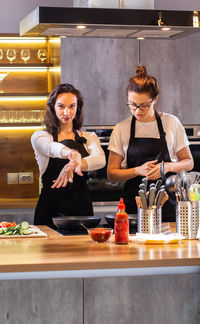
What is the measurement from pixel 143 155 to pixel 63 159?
1.79 feet

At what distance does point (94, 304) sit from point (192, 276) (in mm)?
434

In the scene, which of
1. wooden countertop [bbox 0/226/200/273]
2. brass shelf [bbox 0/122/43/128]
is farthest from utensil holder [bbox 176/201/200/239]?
brass shelf [bbox 0/122/43/128]

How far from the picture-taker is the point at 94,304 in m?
2.44

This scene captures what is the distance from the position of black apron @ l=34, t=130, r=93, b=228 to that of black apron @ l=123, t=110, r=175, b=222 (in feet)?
0.95

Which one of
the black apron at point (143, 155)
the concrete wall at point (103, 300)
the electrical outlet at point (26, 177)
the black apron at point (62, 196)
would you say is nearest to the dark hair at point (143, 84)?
the black apron at point (143, 155)

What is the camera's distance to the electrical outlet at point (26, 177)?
18.3ft

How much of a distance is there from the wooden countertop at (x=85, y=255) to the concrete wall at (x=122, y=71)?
7.14 ft

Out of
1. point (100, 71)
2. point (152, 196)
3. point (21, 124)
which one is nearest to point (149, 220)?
point (152, 196)

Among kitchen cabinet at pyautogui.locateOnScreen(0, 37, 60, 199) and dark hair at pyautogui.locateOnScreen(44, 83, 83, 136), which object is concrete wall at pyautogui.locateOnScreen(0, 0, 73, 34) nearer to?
kitchen cabinet at pyautogui.locateOnScreen(0, 37, 60, 199)

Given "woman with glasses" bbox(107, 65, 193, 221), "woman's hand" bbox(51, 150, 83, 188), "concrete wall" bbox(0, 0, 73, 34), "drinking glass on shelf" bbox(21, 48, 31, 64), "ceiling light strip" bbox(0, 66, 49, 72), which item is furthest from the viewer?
"ceiling light strip" bbox(0, 66, 49, 72)

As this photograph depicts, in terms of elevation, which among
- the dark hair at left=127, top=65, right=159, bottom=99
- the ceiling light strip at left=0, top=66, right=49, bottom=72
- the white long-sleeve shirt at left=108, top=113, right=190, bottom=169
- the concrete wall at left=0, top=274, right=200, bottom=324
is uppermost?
the ceiling light strip at left=0, top=66, right=49, bottom=72

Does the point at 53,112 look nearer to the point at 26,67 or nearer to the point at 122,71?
the point at 122,71

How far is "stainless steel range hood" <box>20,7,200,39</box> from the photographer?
292cm

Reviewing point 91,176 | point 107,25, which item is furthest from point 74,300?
point 91,176
